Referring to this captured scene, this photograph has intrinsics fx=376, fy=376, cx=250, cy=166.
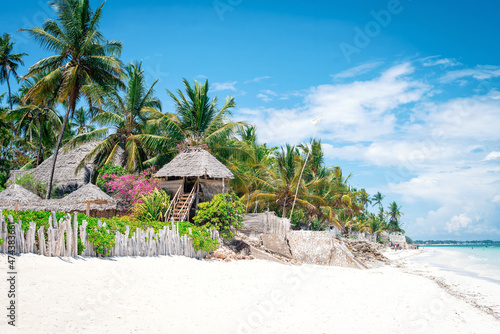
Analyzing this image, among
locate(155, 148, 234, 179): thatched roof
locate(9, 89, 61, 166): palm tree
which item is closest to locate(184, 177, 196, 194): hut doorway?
locate(155, 148, 234, 179): thatched roof

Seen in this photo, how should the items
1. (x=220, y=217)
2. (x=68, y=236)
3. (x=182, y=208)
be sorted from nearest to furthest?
(x=68, y=236) → (x=220, y=217) → (x=182, y=208)

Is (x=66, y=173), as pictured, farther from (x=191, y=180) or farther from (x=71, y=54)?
(x=191, y=180)

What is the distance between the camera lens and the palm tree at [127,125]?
20.6m

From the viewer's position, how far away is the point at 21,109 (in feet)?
78.9

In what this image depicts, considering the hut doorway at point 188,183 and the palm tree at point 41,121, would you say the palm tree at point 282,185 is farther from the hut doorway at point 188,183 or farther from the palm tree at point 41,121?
the palm tree at point 41,121

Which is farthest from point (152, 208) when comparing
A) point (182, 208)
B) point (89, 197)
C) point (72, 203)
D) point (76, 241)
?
point (76, 241)

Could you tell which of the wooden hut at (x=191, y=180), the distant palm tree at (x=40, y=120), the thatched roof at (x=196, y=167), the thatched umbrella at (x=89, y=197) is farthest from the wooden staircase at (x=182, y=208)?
the distant palm tree at (x=40, y=120)

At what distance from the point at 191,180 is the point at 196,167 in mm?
1457

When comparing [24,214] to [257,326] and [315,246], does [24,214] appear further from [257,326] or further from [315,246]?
[315,246]

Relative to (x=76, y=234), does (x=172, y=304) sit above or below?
below

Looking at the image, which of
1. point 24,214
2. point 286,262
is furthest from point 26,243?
point 286,262

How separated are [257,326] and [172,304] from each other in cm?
156

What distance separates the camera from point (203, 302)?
22.5ft

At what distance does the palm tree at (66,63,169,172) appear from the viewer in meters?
20.6
